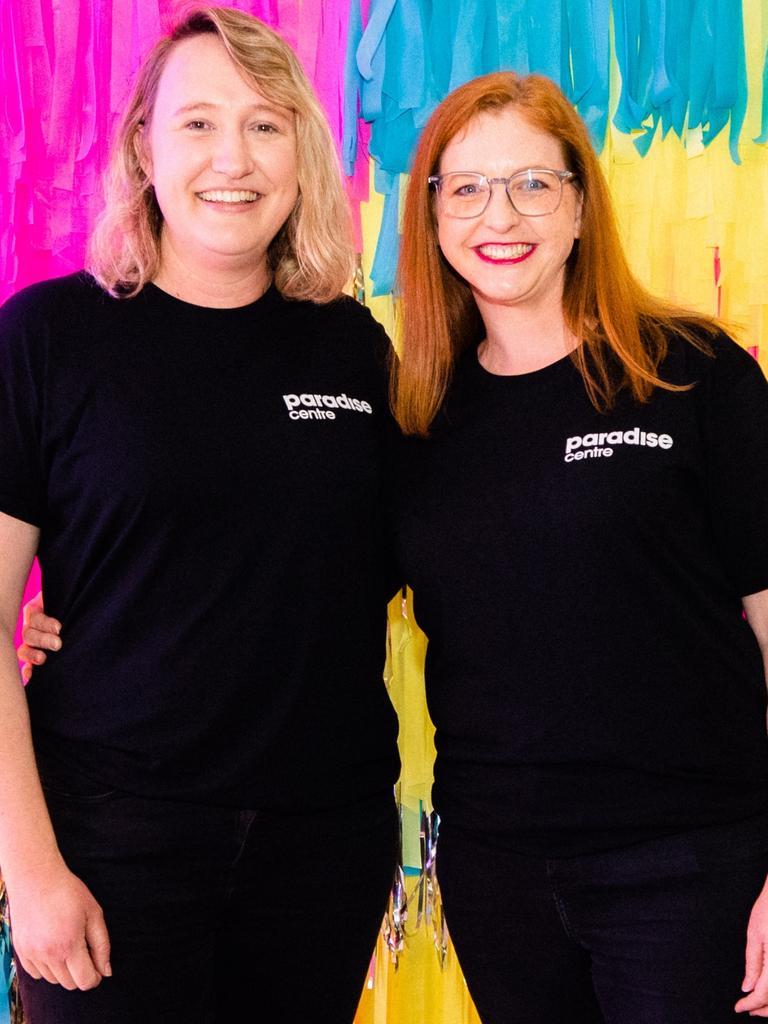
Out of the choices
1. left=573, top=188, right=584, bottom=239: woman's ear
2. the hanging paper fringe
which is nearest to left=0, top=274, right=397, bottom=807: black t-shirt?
left=573, top=188, right=584, bottom=239: woman's ear

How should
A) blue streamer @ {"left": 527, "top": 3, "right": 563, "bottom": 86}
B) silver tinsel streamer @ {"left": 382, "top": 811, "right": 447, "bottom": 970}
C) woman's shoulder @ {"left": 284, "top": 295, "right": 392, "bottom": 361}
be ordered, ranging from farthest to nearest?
1. silver tinsel streamer @ {"left": 382, "top": 811, "right": 447, "bottom": 970}
2. blue streamer @ {"left": 527, "top": 3, "right": 563, "bottom": 86}
3. woman's shoulder @ {"left": 284, "top": 295, "right": 392, "bottom": 361}

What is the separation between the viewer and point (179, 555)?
137cm

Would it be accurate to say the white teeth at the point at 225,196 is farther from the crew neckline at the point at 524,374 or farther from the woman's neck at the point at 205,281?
the crew neckline at the point at 524,374

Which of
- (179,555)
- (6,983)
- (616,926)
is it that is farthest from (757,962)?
(6,983)

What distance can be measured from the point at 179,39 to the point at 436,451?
67cm

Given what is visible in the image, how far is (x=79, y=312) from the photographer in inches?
56.6

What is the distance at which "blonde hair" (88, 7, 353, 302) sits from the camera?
1505 millimetres

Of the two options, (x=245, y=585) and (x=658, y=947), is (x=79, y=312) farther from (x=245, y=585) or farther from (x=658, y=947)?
(x=658, y=947)

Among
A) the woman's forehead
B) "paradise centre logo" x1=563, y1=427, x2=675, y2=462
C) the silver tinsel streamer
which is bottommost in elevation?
the silver tinsel streamer

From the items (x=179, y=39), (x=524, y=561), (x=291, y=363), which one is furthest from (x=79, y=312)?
(x=524, y=561)

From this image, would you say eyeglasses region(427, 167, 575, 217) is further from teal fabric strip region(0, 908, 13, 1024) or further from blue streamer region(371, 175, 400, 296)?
teal fabric strip region(0, 908, 13, 1024)

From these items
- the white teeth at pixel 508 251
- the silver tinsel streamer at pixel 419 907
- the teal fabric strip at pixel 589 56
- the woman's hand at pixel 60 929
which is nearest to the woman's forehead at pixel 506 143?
the white teeth at pixel 508 251

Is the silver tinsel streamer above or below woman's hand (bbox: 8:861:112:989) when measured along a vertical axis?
below

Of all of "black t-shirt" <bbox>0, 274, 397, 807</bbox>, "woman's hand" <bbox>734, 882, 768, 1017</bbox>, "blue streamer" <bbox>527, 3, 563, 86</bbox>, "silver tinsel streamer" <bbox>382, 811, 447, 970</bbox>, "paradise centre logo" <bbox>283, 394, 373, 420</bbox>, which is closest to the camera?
"woman's hand" <bbox>734, 882, 768, 1017</bbox>
